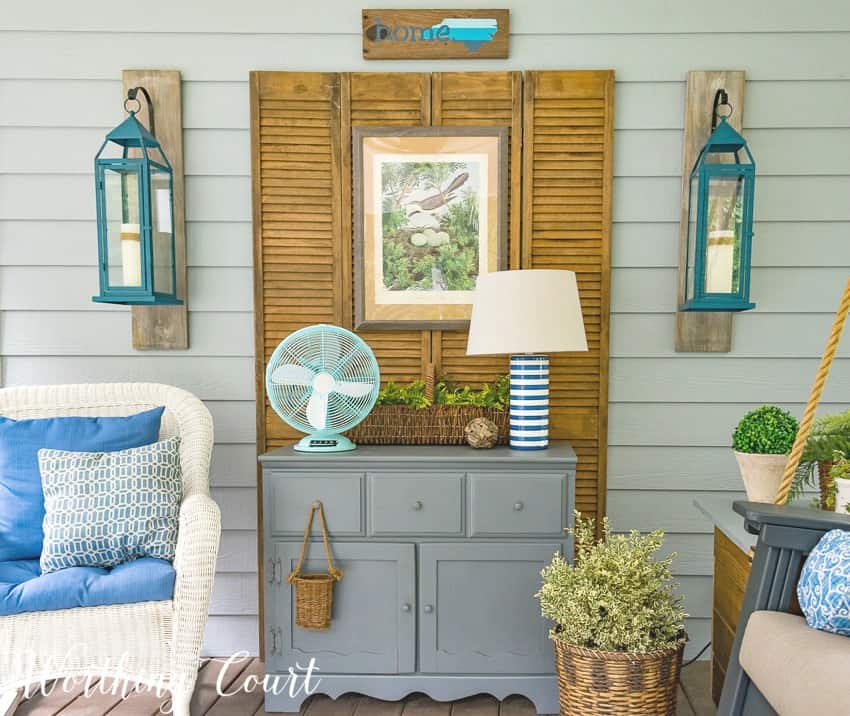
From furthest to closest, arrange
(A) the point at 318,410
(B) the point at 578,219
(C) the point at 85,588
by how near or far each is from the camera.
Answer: (B) the point at 578,219
(A) the point at 318,410
(C) the point at 85,588

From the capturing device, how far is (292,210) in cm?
264

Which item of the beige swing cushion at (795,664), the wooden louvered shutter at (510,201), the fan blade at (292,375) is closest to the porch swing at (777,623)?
the beige swing cushion at (795,664)

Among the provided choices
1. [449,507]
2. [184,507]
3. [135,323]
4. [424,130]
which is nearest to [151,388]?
[135,323]

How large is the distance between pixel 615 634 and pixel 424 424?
938 millimetres

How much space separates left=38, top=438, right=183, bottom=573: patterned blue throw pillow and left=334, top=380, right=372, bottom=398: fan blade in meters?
0.60

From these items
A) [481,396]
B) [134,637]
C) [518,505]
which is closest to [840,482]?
[518,505]

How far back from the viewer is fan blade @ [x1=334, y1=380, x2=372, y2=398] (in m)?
2.37

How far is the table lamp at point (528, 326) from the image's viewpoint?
228cm


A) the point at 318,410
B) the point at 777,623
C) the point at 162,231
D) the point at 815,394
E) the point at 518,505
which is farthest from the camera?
the point at 162,231

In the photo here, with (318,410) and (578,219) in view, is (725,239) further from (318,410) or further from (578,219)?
(318,410)

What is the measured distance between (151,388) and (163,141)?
0.91m

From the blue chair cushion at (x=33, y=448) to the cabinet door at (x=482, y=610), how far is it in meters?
1.03

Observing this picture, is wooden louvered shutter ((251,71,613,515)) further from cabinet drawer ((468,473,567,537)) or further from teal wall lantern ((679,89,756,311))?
cabinet drawer ((468,473,567,537))

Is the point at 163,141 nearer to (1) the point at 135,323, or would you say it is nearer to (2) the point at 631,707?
(1) the point at 135,323
